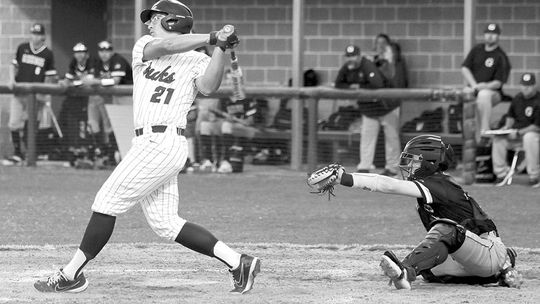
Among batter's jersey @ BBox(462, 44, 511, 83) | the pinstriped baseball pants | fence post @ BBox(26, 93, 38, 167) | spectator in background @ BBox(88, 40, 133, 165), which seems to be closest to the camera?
the pinstriped baseball pants

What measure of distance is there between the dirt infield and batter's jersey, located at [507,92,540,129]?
4526mm

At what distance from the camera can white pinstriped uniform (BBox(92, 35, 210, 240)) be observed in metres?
5.73

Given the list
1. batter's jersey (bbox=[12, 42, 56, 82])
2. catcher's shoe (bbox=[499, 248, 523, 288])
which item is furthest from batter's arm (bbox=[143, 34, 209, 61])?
batter's jersey (bbox=[12, 42, 56, 82])

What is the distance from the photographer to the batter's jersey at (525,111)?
11977mm

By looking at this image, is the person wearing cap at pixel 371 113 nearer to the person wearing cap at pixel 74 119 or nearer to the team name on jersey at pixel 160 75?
the person wearing cap at pixel 74 119

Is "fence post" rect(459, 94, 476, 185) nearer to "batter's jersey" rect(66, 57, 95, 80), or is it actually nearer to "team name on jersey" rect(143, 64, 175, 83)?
"batter's jersey" rect(66, 57, 95, 80)

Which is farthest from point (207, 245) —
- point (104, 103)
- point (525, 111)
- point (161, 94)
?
point (104, 103)

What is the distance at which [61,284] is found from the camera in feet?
19.0

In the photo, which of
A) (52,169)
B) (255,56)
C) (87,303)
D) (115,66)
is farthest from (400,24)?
(87,303)

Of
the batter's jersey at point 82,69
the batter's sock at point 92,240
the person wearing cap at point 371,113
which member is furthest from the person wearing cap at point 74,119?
the batter's sock at point 92,240

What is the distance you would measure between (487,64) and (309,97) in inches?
79.8

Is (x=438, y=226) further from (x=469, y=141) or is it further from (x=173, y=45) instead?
(x=469, y=141)

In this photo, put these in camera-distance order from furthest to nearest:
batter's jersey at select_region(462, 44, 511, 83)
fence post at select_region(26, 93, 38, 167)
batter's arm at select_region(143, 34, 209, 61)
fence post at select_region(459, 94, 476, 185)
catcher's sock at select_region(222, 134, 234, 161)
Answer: fence post at select_region(26, 93, 38, 167) < catcher's sock at select_region(222, 134, 234, 161) < batter's jersey at select_region(462, 44, 511, 83) < fence post at select_region(459, 94, 476, 185) < batter's arm at select_region(143, 34, 209, 61)

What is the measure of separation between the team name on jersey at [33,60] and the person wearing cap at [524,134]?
18.7 ft
